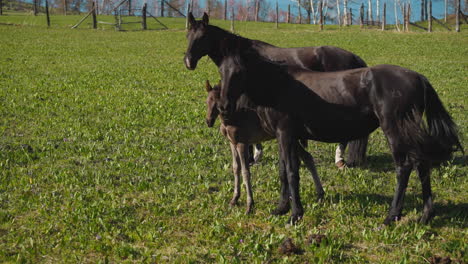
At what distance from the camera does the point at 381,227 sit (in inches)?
258

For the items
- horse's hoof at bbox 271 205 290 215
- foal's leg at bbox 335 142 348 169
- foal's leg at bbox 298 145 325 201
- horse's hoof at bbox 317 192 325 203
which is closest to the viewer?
horse's hoof at bbox 271 205 290 215

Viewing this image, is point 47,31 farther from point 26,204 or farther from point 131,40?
point 26,204

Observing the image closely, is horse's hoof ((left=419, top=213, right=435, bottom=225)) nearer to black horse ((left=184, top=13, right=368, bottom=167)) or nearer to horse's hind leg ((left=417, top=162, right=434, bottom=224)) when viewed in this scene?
horse's hind leg ((left=417, top=162, right=434, bottom=224))

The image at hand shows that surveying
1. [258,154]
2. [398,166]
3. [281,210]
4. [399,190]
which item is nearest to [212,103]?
[281,210]

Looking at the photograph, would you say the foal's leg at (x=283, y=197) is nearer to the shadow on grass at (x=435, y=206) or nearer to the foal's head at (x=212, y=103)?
the shadow on grass at (x=435, y=206)

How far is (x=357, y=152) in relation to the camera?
30.3ft

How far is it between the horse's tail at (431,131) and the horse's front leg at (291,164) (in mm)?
1452

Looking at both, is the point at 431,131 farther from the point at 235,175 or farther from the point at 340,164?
the point at 340,164

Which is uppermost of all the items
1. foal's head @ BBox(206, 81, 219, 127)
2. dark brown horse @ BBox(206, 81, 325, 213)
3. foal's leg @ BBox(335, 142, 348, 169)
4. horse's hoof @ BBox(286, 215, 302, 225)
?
foal's head @ BBox(206, 81, 219, 127)

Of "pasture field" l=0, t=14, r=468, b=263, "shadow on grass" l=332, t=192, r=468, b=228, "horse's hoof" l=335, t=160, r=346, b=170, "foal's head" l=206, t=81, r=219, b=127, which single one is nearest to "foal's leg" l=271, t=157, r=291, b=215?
"pasture field" l=0, t=14, r=468, b=263

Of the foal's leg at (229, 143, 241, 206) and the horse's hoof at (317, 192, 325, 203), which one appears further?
the horse's hoof at (317, 192, 325, 203)

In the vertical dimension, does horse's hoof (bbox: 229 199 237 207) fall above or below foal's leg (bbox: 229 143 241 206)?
below

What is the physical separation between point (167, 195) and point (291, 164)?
2.18m

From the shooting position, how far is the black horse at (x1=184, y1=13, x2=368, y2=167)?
27.8 feet
